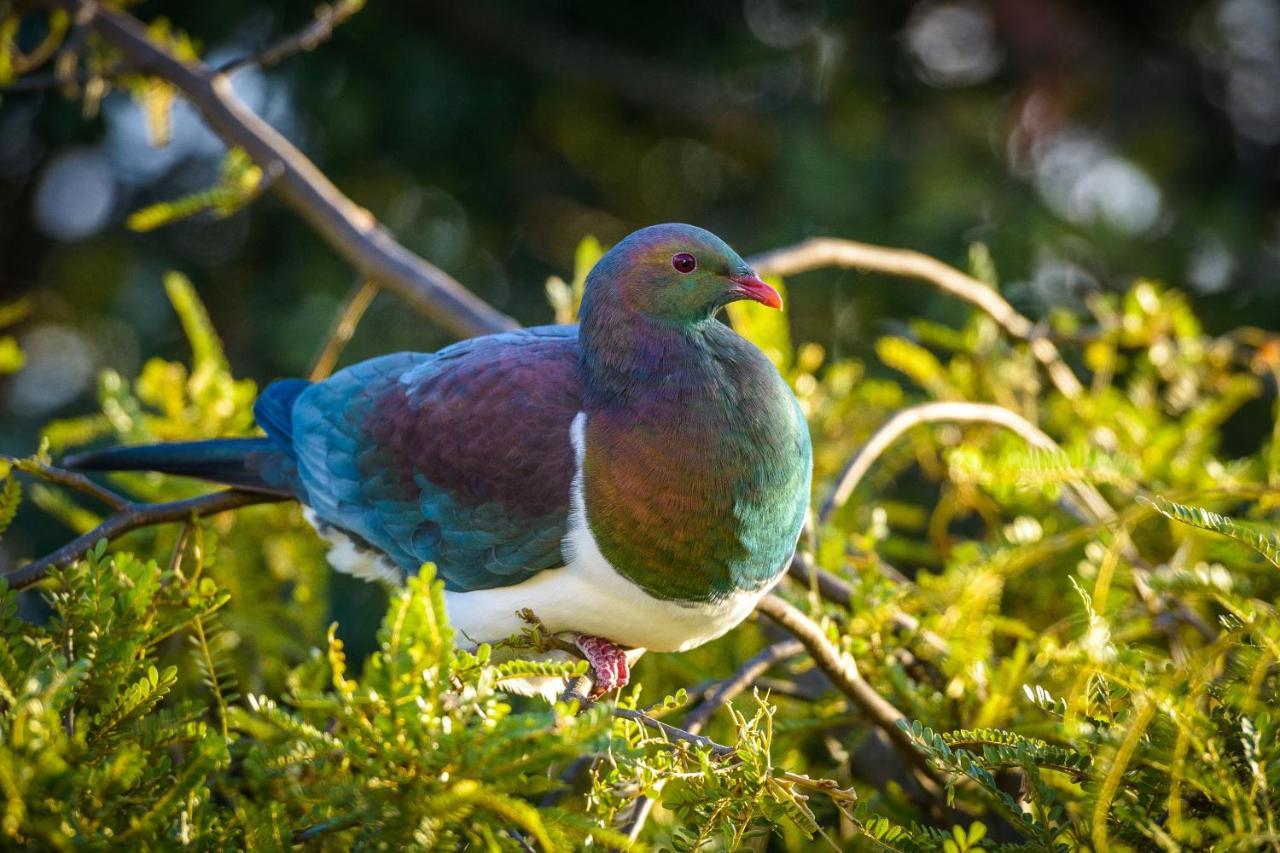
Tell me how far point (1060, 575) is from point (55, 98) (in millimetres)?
3818

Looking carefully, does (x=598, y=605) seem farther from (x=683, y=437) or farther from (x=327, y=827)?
(x=327, y=827)

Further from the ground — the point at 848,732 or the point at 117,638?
the point at 117,638

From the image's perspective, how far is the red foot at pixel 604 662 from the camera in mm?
1717

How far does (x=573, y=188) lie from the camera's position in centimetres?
489

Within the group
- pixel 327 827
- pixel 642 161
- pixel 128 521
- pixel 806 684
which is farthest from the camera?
pixel 642 161

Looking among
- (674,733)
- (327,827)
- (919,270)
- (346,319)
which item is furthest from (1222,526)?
(346,319)

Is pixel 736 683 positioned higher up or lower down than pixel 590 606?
lower down

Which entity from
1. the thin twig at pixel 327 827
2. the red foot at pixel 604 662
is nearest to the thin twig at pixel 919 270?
the red foot at pixel 604 662

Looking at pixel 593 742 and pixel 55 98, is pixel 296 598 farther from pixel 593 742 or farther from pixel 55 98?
pixel 55 98

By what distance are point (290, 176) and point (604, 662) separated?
55.5 inches

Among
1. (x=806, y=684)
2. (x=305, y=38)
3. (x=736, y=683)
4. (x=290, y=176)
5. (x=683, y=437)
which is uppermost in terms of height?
(x=305, y=38)

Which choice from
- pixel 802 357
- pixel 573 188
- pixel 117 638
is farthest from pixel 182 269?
pixel 117 638

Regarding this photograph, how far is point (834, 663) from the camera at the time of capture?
5.43ft

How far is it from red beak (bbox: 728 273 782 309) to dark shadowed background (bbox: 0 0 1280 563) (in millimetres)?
2112
